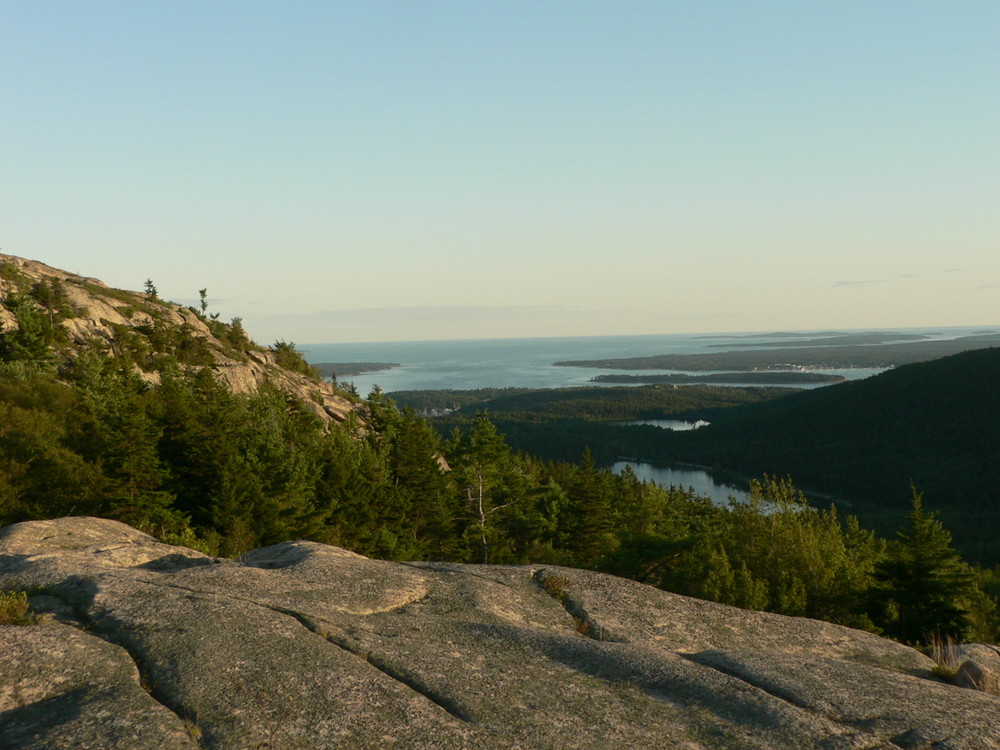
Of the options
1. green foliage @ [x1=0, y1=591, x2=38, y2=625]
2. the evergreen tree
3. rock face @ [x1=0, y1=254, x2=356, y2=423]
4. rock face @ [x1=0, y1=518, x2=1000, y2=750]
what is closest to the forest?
the evergreen tree

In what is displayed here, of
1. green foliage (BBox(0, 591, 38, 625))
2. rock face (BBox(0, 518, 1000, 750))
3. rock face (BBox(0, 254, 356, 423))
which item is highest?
rock face (BBox(0, 254, 356, 423))

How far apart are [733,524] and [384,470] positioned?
2712 cm

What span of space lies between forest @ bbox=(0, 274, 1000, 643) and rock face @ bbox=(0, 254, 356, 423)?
1.99 metres

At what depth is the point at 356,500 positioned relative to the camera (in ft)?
143

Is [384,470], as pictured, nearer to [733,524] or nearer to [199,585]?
[733,524]

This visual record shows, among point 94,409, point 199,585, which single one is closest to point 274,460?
point 94,409

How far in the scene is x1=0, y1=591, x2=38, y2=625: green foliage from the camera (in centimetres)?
965

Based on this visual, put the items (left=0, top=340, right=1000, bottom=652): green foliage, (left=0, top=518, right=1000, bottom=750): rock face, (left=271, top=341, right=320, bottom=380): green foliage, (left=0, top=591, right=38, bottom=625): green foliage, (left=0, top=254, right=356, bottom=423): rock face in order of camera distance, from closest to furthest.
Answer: (left=0, top=518, right=1000, bottom=750): rock face → (left=0, top=591, right=38, bottom=625): green foliage → (left=0, top=340, right=1000, bottom=652): green foliage → (left=0, top=254, right=356, bottom=423): rock face → (left=271, top=341, right=320, bottom=380): green foliage

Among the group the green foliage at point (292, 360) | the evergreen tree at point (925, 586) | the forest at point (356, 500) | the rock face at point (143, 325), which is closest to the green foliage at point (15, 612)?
the forest at point (356, 500)

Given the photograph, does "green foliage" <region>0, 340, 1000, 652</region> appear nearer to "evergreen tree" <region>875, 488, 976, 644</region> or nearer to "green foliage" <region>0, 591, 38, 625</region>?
"evergreen tree" <region>875, 488, 976, 644</region>

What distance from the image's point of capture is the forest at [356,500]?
33219 mm

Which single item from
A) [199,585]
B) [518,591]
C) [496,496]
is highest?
[199,585]

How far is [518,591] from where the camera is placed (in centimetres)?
1425

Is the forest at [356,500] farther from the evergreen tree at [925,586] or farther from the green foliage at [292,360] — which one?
the green foliage at [292,360]
